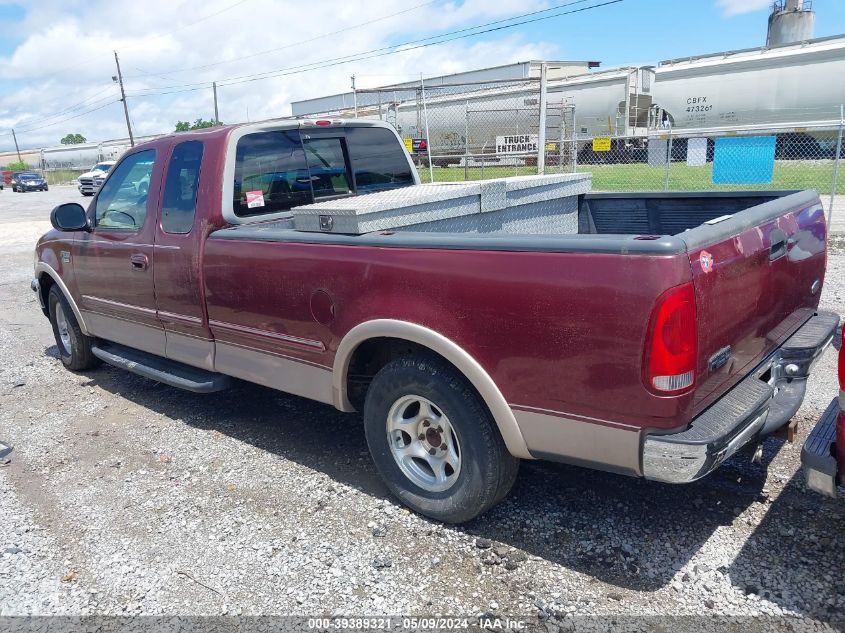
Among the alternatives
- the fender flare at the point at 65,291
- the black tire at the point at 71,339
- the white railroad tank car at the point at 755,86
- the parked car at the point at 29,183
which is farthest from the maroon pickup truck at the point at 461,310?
the parked car at the point at 29,183

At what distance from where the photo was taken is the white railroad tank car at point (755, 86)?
23.5 metres

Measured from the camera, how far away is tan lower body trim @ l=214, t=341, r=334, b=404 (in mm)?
3785

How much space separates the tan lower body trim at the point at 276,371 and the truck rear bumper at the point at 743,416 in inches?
71.2

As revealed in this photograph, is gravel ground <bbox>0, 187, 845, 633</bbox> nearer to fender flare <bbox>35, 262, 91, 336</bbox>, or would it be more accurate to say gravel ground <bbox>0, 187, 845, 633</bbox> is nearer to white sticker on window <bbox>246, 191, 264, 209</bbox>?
fender flare <bbox>35, 262, 91, 336</bbox>

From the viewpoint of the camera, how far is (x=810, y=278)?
12.2 feet

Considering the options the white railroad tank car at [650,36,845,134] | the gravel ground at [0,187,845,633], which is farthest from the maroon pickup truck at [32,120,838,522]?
the white railroad tank car at [650,36,845,134]

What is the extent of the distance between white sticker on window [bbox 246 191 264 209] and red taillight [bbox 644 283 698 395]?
288cm

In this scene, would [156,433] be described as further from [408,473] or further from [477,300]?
[477,300]

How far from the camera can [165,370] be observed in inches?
191

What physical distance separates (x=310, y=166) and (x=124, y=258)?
150cm

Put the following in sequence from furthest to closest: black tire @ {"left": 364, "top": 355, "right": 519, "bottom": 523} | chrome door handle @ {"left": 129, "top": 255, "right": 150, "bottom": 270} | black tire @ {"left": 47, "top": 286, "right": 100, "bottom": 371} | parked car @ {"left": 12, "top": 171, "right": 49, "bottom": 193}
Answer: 1. parked car @ {"left": 12, "top": 171, "right": 49, "bottom": 193}
2. black tire @ {"left": 47, "top": 286, "right": 100, "bottom": 371}
3. chrome door handle @ {"left": 129, "top": 255, "right": 150, "bottom": 270}
4. black tire @ {"left": 364, "top": 355, "right": 519, "bottom": 523}

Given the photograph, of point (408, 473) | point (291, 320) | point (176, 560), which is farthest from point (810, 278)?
point (176, 560)

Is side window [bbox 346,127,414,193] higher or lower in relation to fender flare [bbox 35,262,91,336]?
higher

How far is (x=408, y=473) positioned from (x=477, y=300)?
113 centimetres
